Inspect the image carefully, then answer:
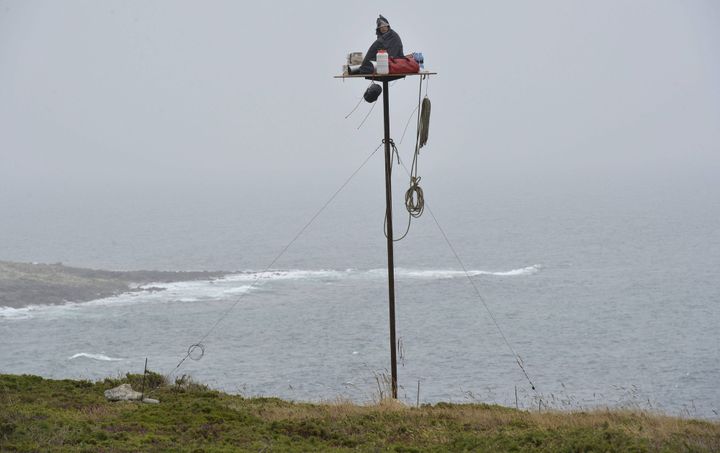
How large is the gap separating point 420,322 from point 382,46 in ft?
184

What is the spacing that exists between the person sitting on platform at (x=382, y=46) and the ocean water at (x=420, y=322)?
25.7ft

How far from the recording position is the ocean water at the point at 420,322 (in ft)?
184

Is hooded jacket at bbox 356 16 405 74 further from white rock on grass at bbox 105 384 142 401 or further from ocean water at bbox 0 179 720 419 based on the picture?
white rock on grass at bbox 105 384 142 401

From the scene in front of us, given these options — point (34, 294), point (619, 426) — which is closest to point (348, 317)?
point (34, 294)

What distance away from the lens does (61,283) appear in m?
88.6

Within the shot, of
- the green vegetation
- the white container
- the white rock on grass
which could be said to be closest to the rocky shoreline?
the white rock on grass

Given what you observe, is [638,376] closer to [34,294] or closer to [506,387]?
[506,387]

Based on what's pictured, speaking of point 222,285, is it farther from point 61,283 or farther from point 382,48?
point 382,48

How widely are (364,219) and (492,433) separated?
179m

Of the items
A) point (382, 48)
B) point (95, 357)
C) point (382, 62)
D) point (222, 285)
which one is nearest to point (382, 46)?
point (382, 48)

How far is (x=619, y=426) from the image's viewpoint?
1692 centimetres

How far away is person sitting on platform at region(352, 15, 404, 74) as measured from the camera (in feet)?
69.2

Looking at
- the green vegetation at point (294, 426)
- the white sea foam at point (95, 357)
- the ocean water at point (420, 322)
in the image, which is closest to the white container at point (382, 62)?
the green vegetation at point (294, 426)

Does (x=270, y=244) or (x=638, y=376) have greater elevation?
(x=270, y=244)
